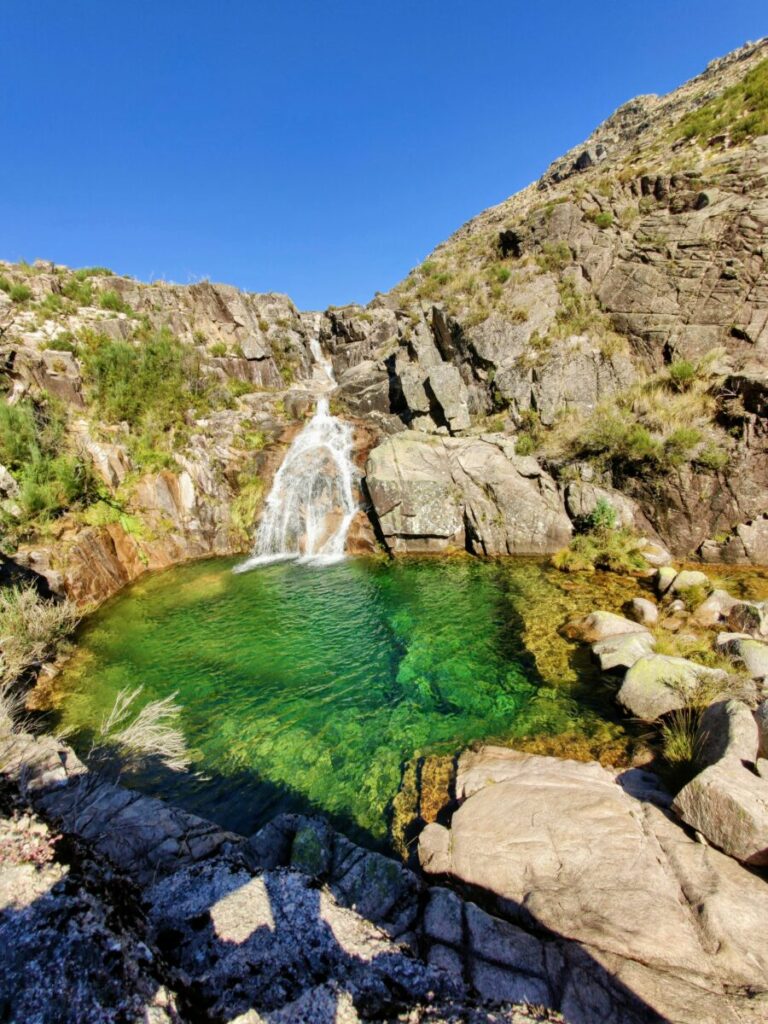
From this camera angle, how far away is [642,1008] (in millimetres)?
2689

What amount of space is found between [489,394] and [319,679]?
597 inches

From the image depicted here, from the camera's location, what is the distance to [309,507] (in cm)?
1709

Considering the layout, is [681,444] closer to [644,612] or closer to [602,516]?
[602,516]

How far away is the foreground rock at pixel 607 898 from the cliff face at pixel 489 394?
10255 mm

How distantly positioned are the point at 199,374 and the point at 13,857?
883 inches

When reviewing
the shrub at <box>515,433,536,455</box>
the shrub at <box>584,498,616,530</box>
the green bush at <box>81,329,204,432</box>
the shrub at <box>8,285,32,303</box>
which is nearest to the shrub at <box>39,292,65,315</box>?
the shrub at <box>8,285,32,303</box>

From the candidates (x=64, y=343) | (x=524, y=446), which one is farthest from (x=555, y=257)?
(x=64, y=343)

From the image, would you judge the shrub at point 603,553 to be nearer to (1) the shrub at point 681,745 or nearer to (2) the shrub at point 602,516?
(2) the shrub at point 602,516

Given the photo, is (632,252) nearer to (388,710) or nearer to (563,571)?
(563,571)

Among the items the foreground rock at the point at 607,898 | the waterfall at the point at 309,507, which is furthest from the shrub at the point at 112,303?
the foreground rock at the point at 607,898

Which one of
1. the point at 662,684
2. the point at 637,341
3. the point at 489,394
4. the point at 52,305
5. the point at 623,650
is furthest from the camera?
the point at 52,305

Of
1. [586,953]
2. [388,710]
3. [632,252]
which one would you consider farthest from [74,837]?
[632,252]

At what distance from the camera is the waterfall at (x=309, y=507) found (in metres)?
16.4

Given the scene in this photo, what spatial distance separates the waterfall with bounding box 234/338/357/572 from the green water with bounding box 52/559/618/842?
3.12 meters
